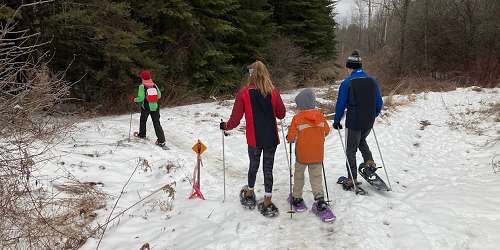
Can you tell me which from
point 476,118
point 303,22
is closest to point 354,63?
point 476,118

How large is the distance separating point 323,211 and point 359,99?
1.80 metres

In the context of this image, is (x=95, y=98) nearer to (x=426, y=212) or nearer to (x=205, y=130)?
(x=205, y=130)

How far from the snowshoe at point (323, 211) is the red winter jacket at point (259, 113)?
3.42 ft

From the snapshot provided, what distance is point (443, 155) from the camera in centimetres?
916

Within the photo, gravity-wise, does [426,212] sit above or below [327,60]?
below

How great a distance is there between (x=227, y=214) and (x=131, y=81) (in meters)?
9.94

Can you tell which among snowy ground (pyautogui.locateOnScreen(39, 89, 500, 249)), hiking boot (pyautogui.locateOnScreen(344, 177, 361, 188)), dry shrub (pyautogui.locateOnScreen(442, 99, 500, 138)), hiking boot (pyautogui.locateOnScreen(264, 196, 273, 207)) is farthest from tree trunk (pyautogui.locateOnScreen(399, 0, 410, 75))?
hiking boot (pyautogui.locateOnScreen(264, 196, 273, 207))

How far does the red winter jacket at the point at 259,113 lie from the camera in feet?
17.7

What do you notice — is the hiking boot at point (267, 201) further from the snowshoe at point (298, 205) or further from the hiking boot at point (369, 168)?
the hiking boot at point (369, 168)

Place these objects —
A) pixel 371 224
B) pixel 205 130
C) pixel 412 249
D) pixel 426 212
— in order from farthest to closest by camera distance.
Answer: pixel 205 130
pixel 426 212
pixel 371 224
pixel 412 249

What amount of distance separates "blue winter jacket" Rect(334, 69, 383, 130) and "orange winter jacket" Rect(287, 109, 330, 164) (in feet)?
2.50

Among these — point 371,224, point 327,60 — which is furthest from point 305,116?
point 327,60

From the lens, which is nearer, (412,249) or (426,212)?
(412,249)

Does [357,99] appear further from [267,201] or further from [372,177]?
[267,201]
